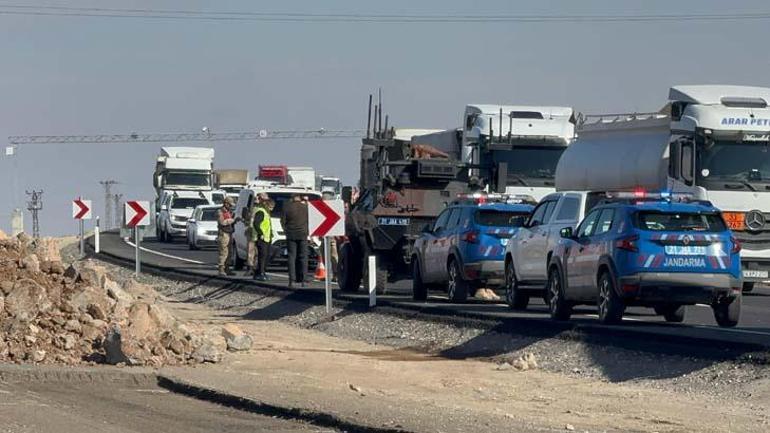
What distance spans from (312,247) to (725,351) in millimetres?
23157

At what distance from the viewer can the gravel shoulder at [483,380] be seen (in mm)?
13570

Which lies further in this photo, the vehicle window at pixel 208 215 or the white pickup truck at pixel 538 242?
the vehicle window at pixel 208 215

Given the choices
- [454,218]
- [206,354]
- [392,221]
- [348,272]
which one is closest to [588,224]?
[206,354]

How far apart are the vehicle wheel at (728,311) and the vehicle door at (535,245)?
3525 mm

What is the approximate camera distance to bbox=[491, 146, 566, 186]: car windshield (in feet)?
118

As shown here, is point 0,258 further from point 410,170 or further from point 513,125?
point 513,125

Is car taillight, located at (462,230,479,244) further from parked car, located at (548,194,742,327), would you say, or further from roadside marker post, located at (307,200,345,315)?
parked car, located at (548,194,742,327)

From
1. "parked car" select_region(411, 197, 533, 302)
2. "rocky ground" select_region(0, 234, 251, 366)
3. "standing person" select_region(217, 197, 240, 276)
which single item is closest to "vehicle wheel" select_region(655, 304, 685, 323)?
"parked car" select_region(411, 197, 533, 302)

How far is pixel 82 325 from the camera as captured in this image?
18.8 meters

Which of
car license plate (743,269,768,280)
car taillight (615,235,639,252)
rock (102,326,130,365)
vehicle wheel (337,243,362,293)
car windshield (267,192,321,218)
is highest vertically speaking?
car taillight (615,235,639,252)

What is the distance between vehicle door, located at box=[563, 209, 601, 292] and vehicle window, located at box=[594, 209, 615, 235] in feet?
0.42

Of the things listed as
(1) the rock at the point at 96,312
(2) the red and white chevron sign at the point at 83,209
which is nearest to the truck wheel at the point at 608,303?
(1) the rock at the point at 96,312

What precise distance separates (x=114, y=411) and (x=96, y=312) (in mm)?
5453

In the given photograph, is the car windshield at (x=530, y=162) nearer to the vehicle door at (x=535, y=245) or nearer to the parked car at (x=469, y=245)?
the parked car at (x=469, y=245)
